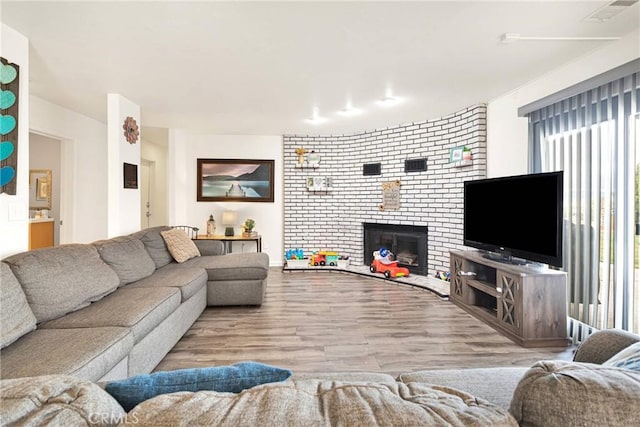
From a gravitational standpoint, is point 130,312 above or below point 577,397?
below

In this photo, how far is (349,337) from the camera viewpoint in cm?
294

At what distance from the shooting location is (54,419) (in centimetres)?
54

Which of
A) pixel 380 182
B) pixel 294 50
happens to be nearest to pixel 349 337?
pixel 294 50

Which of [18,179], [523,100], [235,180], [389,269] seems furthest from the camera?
[235,180]

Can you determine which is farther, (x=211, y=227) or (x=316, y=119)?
(x=211, y=227)

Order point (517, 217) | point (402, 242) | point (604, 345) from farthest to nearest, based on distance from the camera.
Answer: point (402, 242) → point (517, 217) → point (604, 345)

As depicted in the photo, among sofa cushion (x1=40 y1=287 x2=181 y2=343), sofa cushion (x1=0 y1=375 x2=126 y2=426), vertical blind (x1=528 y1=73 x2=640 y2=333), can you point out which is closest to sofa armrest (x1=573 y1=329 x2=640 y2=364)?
vertical blind (x1=528 y1=73 x2=640 y2=333)

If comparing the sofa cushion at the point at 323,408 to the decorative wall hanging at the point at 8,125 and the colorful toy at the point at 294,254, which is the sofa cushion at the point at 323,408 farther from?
the colorful toy at the point at 294,254

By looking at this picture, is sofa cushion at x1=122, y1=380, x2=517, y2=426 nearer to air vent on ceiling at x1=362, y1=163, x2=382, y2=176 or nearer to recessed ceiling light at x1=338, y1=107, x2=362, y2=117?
recessed ceiling light at x1=338, y1=107, x2=362, y2=117

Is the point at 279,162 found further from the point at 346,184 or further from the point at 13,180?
the point at 13,180

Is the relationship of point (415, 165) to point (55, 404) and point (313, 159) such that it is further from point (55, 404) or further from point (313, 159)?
point (55, 404)

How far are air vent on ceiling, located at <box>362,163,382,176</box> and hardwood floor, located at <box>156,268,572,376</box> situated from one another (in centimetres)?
242

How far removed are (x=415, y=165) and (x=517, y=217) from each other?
7.59 feet

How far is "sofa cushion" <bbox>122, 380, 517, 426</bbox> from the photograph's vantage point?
0.55 metres
